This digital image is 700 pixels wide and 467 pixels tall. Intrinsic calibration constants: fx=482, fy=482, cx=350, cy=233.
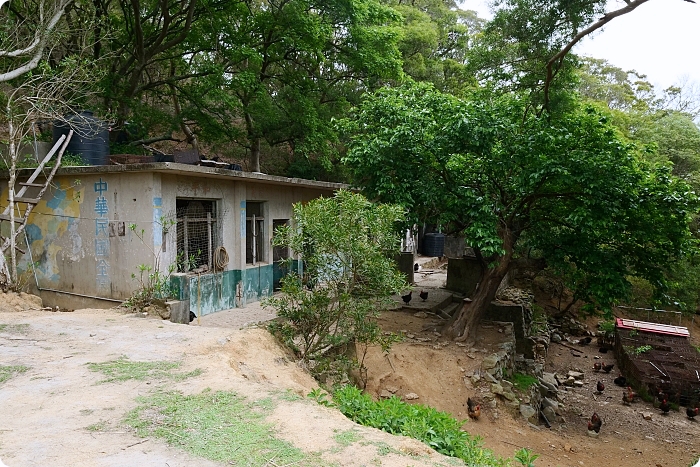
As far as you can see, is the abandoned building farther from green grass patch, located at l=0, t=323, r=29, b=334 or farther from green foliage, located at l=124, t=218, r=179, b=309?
green grass patch, located at l=0, t=323, r=29, b=334

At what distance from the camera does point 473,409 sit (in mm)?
8797

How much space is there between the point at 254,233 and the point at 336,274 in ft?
18.3

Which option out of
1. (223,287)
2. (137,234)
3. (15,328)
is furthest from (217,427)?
(223,287)

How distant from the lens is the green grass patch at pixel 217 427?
10.6 feet

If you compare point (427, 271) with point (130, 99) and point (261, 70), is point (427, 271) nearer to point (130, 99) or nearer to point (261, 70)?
point (261, 70)

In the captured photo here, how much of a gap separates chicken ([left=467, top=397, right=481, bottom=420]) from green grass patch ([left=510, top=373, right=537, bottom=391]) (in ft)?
7.26

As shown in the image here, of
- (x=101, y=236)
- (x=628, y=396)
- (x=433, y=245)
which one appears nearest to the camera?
(x=101, y=236)

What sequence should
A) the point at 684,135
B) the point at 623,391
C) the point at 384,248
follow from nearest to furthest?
the point at 384,248 → the point at 623,391 → the point at 684,135

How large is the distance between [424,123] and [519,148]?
1.96 meters

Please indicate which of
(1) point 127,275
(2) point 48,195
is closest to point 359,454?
(1) point 127,275

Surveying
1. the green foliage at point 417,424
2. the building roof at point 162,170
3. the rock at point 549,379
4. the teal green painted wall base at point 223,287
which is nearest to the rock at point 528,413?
the rock at point 549,379

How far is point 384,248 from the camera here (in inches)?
270

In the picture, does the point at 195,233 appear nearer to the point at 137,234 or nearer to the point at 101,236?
the point at 137,234

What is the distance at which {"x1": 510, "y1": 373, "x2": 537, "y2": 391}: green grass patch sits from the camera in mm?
10750
